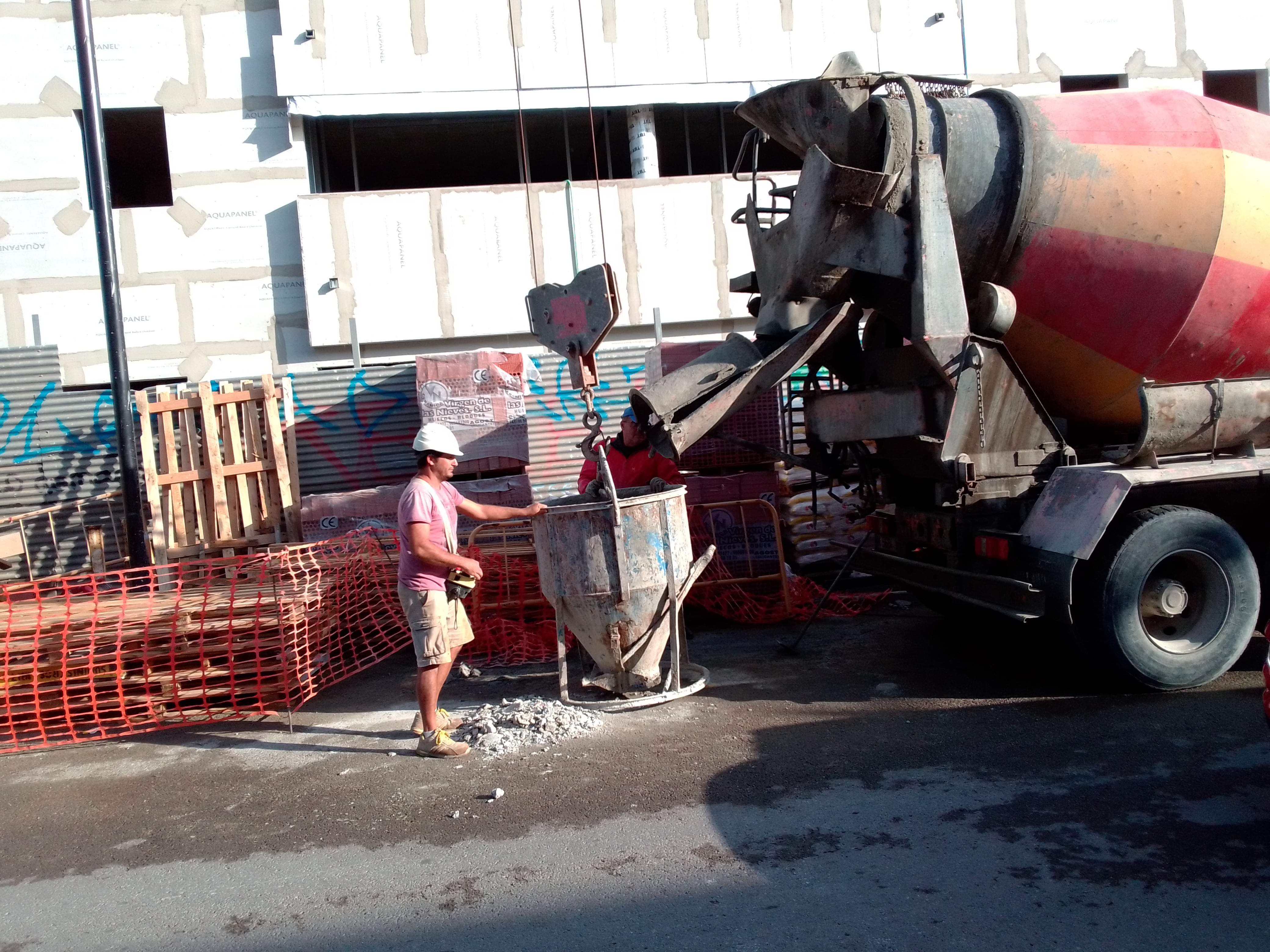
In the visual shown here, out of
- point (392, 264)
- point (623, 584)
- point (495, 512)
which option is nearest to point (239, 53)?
point (392, 264)

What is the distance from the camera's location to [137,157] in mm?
15906

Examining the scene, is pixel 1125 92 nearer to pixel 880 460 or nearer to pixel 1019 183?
pixel 1019 183

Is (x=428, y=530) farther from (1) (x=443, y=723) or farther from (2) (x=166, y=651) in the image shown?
(2) (x=166, y=651)

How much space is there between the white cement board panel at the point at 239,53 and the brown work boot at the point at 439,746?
11421 millimetres

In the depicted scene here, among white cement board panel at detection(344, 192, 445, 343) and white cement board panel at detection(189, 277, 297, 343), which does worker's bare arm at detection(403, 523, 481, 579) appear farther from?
white cement board panel at detection(189, 277, 297, 343)

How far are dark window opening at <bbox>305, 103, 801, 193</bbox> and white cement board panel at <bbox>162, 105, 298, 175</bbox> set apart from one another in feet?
1.42

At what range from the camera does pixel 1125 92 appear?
6086mm

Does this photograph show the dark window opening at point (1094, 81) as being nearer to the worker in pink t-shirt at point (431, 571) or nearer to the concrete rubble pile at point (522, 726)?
the worker in pink t-shirt at point (431, 571)

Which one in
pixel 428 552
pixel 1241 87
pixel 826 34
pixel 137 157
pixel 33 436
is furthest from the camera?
pixel 1241 87

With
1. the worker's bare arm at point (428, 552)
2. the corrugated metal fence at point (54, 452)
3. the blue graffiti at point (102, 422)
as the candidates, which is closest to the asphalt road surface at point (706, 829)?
the worker's bare arm at point (428, 552)

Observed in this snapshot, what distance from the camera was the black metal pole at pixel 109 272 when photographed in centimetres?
725

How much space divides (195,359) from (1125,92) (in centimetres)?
1215

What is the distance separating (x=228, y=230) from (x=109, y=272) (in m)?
6.61

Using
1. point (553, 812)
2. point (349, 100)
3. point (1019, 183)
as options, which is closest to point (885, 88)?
point (1019, 183)
